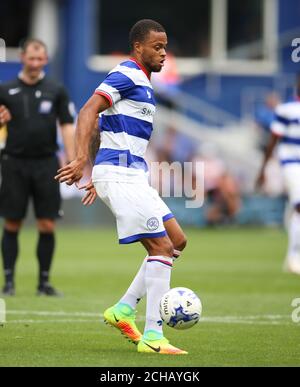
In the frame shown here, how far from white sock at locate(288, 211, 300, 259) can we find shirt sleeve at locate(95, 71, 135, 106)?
7.71 metres

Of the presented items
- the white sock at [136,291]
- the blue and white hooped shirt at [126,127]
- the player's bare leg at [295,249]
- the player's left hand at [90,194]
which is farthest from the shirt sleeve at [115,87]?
the player's bare leg at [295,249]

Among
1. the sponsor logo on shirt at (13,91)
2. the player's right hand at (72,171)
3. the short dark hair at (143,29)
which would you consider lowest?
the player's right hand at (72,171)

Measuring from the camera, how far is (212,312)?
1054 cm

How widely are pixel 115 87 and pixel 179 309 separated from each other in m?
1.67

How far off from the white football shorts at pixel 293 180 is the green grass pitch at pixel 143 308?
3.61 feet

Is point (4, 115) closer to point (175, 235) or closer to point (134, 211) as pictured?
point (175, 235)

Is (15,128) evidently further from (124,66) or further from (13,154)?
(124,66)

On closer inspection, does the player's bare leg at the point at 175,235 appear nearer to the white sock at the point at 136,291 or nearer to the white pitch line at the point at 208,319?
the white sock at the point at 136,291

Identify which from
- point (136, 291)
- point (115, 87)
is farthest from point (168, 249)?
point (115, 87)

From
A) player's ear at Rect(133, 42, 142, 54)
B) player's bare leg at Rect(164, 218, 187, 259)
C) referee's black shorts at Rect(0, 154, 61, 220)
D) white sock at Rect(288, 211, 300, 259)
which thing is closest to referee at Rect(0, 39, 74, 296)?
referee's black shorts at Rect(0, 154, 61, 220)

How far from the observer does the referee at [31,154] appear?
38.9 feet

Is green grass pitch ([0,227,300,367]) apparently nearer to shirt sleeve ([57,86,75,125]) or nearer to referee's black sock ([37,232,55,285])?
referee's black sock ([37,232,55,285])

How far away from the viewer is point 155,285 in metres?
7.95
